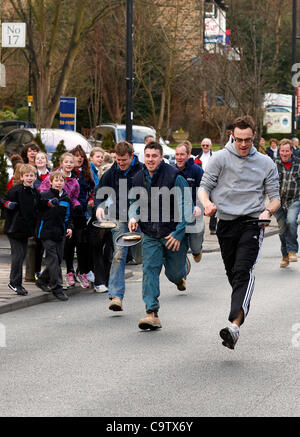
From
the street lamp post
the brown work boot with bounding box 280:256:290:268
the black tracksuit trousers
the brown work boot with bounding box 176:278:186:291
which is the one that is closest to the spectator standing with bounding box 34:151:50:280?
the brown work boot with bounding box 176:278:186:291

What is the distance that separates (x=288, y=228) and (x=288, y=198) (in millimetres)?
465

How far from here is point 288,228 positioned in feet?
48.1

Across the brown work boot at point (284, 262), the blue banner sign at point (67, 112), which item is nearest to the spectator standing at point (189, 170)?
the brown work boot at point (284, 262)

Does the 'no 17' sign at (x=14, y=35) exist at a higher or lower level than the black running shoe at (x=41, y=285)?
higher

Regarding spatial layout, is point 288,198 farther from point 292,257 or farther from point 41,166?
point 41,166

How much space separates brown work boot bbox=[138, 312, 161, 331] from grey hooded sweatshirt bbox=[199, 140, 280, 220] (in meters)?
1.46

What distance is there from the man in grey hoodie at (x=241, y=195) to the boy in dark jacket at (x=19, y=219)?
3.48 meters

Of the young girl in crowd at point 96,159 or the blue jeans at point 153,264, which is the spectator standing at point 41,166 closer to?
the young girl in crowd at point 96,159

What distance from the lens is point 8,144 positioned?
24062 mm

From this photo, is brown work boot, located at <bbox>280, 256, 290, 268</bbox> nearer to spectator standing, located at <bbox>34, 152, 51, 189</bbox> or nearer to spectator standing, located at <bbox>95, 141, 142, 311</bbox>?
spectator standing, located at <bbox>34, 152, 51, 189</bbox>

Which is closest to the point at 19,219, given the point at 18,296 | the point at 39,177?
the point at 18,296

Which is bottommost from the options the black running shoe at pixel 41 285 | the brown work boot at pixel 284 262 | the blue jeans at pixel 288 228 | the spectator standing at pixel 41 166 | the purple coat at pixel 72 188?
the brown work boot at pixel 284 262

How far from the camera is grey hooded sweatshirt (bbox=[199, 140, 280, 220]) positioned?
26.8 feet

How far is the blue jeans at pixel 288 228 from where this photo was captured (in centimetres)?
1456
